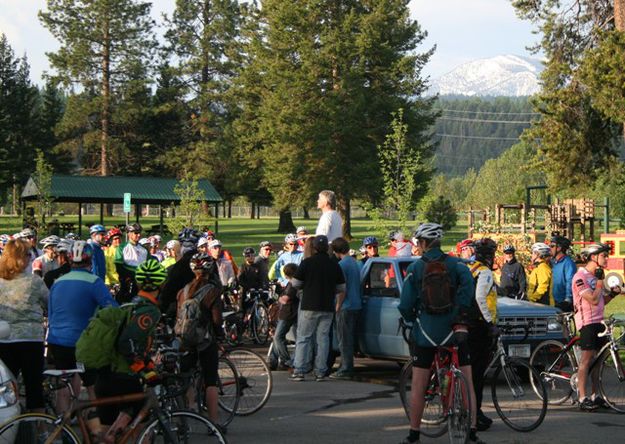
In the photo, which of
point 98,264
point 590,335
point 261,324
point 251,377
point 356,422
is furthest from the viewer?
point 261,324

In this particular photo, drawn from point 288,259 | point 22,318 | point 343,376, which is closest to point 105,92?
point 288,259

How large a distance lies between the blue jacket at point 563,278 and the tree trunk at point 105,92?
7336cm

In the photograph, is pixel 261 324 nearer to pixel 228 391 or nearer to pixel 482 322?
pixel 228 391

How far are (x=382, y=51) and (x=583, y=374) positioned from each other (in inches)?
2263

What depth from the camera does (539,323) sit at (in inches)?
554

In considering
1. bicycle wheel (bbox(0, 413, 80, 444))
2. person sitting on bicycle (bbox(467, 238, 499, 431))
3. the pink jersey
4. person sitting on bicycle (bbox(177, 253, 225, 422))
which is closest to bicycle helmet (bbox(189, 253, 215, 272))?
person sitting on bicycle (bbox(177, 253, 225, 422))

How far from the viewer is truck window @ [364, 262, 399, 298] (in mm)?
15020

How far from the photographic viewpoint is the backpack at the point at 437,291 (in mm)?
9062

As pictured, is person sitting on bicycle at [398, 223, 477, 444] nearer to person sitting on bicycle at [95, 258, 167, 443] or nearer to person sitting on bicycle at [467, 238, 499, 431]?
person sitting on bicycle at [467, 238, 499, 431]

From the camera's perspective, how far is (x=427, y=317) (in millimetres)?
9148

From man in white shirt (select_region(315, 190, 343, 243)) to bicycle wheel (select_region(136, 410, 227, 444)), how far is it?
804 cm

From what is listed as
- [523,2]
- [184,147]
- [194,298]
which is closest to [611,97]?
[523,2]

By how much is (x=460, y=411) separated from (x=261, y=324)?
1112 centimetres

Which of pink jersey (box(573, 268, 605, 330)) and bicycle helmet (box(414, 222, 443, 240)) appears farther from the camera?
pink jersey (box(573, 268, 605, 330))
